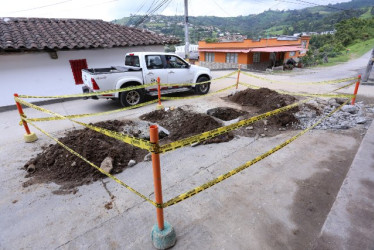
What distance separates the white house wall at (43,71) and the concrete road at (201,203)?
5.61m

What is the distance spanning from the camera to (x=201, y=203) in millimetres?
2998

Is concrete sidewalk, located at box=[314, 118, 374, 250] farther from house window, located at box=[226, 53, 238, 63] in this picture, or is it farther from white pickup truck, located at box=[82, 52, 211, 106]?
house window, located at box=[226, 53, 238, 63]

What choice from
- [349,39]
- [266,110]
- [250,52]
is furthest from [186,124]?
[349,39]

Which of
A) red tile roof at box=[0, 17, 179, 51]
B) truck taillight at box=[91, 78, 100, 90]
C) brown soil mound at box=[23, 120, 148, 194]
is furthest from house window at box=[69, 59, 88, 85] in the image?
brown soil mound at box=[23, 120, 148, 194]

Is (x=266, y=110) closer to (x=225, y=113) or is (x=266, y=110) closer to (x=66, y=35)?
(x=225, y=113)

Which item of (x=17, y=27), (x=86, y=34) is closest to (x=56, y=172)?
(x=86, y=34)

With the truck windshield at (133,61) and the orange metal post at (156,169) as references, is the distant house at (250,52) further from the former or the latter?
Answer: the orange metal post at (156,169)

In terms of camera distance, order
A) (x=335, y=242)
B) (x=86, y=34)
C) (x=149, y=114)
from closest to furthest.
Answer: (x=335, y=242)
(x=149, y=114)
(x=86, y=34)

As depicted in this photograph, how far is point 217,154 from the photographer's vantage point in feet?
14.4

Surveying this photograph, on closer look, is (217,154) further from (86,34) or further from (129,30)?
(129,30)

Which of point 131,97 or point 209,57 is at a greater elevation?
point 131,97

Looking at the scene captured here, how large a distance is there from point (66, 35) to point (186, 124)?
844 centimetres

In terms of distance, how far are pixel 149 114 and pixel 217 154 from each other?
129 inches

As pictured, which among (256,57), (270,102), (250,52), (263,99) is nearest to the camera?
(270,102)
